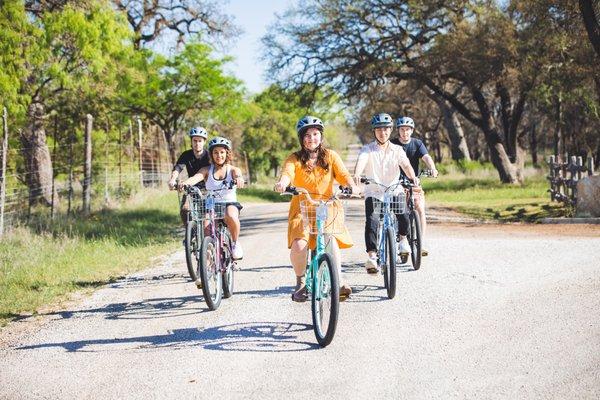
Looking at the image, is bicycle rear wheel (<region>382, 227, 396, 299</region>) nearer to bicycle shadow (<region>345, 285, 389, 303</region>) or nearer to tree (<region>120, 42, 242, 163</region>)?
bicycle shadow (<region>345, 285, 389, 303</region>)

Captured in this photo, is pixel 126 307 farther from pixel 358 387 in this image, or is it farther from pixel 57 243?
pixel 57 243

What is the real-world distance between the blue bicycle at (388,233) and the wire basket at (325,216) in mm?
1102

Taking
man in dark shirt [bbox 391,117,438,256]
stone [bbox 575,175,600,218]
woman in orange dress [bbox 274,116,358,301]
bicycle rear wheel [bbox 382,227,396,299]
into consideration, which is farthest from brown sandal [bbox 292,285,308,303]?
stone [bbox 575,175,600,218]

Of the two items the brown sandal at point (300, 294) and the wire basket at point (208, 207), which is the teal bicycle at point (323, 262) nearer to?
the brown sandal at point (300, 294)

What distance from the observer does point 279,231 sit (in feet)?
46.4

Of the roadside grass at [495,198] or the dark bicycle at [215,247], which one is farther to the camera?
the roadside grass at [495,198]

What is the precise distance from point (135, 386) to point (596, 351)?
344 cm

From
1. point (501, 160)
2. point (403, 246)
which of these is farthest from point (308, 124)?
point (501, 160)

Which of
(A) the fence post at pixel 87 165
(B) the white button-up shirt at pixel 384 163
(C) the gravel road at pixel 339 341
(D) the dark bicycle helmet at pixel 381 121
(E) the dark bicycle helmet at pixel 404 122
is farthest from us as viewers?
(A) the fence post at pixel 87 165

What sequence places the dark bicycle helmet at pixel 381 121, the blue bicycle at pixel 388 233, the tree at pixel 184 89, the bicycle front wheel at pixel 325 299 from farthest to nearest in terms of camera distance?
the tree at pixel 184 89 → the dark bicycle helmet at pixel 381 121 → the blue bicycle at pixel 388 233 → the bicycle front wheel at pixel 325 299

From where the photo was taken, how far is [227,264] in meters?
6.98

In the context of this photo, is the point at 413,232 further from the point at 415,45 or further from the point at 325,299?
the point at 415,45

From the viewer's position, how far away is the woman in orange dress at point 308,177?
5.71 metres

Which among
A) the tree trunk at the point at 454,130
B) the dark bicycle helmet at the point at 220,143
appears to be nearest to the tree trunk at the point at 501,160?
the tree trunk at the point at 454,130
